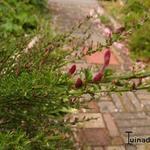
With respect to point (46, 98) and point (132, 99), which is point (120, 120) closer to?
point (132, 99)

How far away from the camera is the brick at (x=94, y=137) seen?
12.2 ft

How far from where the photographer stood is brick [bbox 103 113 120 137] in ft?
12.8

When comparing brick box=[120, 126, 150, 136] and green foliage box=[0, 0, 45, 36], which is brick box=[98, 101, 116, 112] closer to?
brick box=[120, 126, 150, 136]

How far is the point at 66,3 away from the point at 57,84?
6724 millimetres

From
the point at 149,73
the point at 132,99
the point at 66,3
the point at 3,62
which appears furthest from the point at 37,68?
the point at 66,3

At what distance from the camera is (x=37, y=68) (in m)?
2.37

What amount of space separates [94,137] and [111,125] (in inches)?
13.2

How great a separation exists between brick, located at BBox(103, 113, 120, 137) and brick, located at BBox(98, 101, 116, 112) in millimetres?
112

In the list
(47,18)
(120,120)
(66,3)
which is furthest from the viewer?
(66,3)

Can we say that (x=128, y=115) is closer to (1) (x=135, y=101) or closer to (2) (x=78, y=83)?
(1) (x=135, y=101)

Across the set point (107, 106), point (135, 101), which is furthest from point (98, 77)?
point (135, 101)

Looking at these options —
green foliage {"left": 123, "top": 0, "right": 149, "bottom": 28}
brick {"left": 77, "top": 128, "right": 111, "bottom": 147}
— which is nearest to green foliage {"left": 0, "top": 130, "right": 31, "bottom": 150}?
brick {"left": 77, "top": 128, "right": 111, "bottom": 147}

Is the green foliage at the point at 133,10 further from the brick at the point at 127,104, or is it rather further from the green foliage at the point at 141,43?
the brick at the point at 127,104

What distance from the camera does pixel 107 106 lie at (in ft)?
14.6
